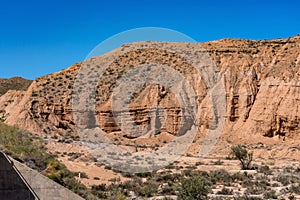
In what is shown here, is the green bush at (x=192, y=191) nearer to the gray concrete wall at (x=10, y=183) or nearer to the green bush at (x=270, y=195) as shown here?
the green bush at (x=270, y=195)

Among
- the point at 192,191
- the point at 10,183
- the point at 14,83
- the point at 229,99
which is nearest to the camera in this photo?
the point at 10,183

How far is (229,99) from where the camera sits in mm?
41344

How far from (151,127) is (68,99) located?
9.88 m

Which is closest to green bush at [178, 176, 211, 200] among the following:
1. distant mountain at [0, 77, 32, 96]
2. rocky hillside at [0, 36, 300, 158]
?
rocky hillside at [0, 36, 300, 158]

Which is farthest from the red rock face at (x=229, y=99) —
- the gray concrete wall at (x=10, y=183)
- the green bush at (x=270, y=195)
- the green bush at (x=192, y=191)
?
the gray concrete wall at (x=10, y=183)

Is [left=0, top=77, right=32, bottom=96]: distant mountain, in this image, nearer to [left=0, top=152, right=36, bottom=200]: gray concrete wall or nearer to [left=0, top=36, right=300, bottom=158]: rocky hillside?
[left=0, top=36, right=300, bottom=158]: rocky hillside

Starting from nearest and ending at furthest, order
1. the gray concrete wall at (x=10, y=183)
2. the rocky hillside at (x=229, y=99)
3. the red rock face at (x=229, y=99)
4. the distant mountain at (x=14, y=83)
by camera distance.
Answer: the gray concrete wall at (x=10, y=183) < the rocky hillside at (x=229, y=99) < the red rock face at (x=229, y=99) < the distant mountain at (x=14, y=83)

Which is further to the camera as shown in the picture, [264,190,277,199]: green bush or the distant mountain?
the distant mountain

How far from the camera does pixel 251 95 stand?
133 ft

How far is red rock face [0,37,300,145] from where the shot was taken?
1436 inches

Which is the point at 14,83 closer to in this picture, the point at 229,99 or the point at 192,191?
the point at 229,99

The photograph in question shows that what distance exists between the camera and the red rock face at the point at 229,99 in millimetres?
36469

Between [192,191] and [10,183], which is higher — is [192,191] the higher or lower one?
the lower one

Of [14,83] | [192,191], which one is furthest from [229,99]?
[14,83]
